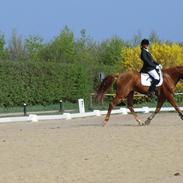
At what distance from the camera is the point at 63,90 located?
48.2 metres

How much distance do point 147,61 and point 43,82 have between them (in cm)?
2626

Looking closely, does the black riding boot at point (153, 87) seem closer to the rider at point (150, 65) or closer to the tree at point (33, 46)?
the rider at point (150, 65)

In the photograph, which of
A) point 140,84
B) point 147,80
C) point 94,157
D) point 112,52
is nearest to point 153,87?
point 147,80

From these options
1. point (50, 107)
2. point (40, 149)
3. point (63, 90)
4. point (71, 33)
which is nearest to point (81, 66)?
point (63, 90)

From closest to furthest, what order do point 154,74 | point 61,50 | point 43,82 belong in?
point 154,74
point 43,82
point 61,50

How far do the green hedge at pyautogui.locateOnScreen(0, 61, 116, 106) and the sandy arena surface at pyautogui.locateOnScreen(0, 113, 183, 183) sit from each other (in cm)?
2563

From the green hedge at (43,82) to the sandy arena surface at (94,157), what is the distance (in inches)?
1009

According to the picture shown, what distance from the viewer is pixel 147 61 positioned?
68.5 ft

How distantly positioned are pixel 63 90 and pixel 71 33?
24594 millimetres

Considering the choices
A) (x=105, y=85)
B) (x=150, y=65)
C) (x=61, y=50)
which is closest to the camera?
(x=150, y=65)

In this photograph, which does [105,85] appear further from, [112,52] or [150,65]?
Answer: [112,52]

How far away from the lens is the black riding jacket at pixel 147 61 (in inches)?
818

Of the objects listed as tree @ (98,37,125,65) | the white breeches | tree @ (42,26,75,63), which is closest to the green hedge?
tree @ (42,26,75,63)

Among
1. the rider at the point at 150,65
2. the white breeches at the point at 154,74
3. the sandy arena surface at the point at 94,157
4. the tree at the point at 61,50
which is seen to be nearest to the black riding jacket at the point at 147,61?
the rider at the point at 150,65
